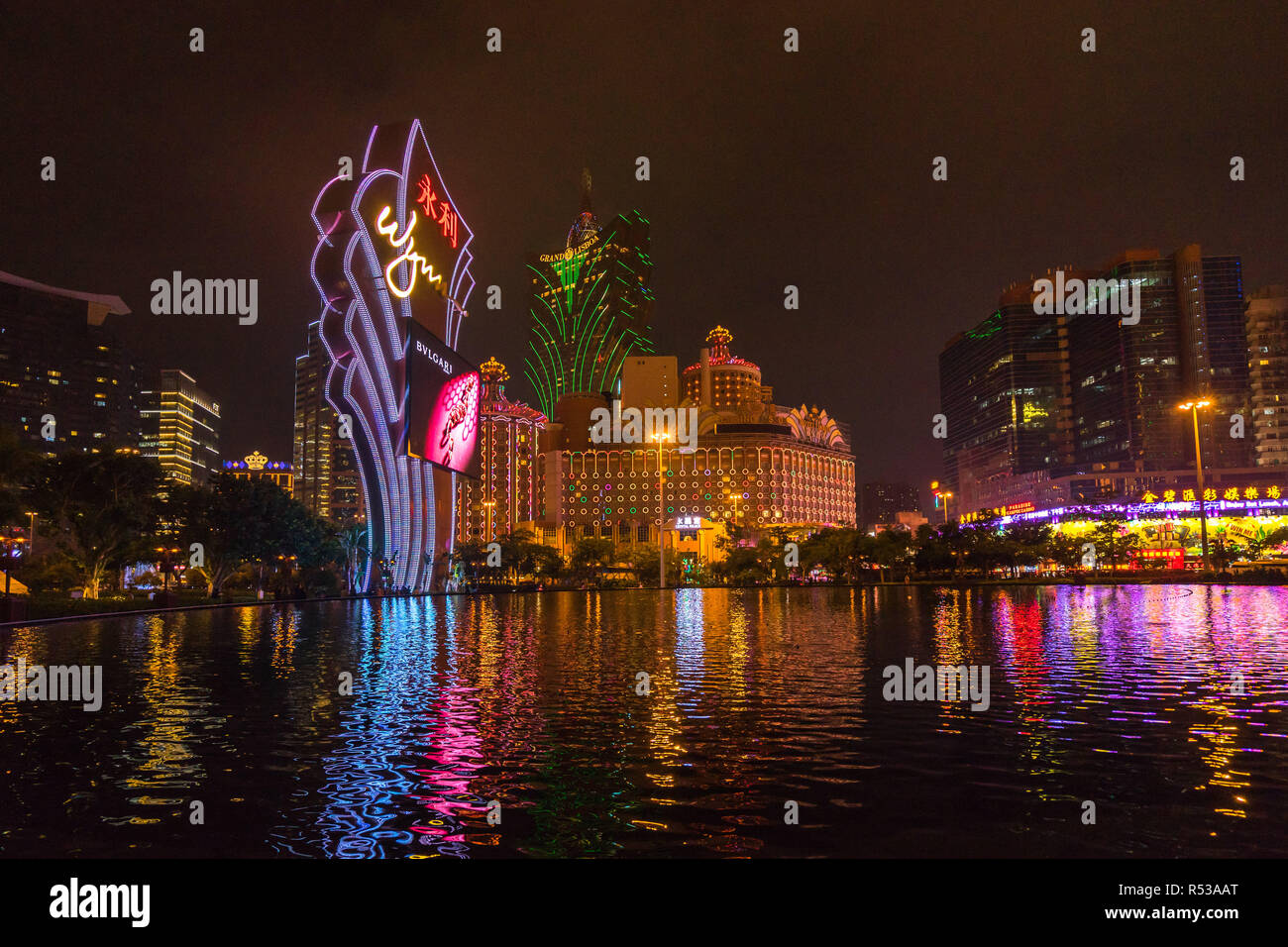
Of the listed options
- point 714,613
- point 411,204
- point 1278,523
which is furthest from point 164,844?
→ point 1278,523

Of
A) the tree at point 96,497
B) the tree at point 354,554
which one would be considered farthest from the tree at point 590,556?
the tree at point 96,497

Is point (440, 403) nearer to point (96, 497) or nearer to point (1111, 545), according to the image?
point (96, 497)

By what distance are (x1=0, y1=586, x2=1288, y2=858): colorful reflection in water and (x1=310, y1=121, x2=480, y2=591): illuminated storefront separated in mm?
65023

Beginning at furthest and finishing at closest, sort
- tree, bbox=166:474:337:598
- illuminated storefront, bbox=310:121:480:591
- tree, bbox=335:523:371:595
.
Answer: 1. tree, bbox=335:523:371:595
2. illuminated storefront, bbox=310:121:480:591
3. tree, bbox=166:474:337:598

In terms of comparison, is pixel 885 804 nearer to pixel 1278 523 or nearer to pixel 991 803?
pixel 991 803

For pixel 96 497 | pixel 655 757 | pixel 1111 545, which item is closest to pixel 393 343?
pixel 96 497

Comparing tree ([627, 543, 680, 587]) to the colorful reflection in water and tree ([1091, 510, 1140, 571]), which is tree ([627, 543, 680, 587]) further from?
the colorful reflection in water

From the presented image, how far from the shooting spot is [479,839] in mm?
9109

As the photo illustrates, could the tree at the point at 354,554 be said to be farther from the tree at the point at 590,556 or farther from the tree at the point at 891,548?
the tree at the point at 891,548

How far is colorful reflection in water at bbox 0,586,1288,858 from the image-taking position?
9.15 meters

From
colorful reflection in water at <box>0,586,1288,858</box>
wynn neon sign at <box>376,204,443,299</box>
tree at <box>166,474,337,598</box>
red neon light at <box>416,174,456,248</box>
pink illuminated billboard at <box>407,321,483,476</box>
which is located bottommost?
colorful reflection in water at <box>0,586,1288,858</box>

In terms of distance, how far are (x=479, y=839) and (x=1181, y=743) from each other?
10.8m

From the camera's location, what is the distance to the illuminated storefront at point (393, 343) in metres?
89.6

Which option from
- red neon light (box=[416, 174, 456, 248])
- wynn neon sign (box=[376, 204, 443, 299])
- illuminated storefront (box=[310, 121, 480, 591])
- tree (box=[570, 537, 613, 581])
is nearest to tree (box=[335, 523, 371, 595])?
illuminated storefront (box=[310, 121, 480, 591])
